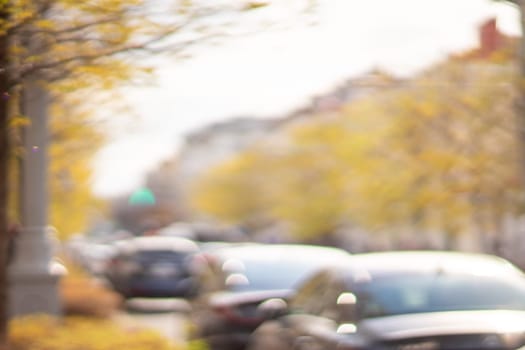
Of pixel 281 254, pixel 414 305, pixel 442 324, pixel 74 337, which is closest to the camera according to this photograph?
pixel 442 324

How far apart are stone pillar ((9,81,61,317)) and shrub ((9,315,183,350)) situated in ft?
2.66

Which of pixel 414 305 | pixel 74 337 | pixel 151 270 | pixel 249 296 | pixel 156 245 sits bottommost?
pixel 151 270

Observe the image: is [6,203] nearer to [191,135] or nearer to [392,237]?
[392,237]

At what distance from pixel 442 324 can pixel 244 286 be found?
20.2 ft

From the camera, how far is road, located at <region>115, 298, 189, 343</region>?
2014 cm

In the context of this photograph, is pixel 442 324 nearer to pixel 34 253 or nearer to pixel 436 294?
pixel 436 294

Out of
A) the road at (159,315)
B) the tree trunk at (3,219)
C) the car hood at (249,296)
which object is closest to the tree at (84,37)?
the tree trunk at (3,219)

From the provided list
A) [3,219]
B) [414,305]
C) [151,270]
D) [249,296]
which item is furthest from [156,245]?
[414,305]

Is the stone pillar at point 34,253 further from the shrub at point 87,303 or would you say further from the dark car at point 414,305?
the dark car at point 414,305

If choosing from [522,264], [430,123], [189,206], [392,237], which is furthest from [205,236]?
[189,206]

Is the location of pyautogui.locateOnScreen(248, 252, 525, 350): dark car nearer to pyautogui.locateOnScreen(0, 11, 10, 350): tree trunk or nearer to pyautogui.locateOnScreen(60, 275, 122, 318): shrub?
pyautogui.locateOnScreen(0, 11, 10, 350): tree trunk

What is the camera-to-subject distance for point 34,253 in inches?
616

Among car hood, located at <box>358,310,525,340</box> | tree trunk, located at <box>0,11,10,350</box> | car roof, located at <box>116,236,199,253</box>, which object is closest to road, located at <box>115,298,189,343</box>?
car roof, located at <box>116,236,199,253</box>

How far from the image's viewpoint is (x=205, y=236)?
186 feet
